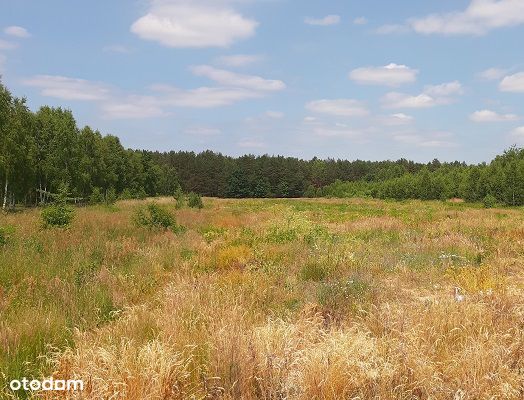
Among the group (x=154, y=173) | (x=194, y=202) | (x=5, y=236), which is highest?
(x=154, y=173)

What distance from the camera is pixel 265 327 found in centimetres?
393

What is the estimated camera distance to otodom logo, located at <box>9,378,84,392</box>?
2.88m

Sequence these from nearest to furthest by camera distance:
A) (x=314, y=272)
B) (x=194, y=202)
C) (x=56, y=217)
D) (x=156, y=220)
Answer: (x=314, y=272), (x=56, y=217), (x=156, y=220), (x=194, y=202)

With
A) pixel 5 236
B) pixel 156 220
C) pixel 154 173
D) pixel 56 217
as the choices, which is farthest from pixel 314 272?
pixel 154 173

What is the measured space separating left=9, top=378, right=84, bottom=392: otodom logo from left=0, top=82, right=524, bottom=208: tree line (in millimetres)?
18805

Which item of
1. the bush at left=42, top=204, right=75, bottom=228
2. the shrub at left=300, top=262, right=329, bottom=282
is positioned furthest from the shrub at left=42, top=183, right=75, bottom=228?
the shrub at left=300, top=262, right=329, bottom=282

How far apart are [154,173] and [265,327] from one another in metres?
70.2

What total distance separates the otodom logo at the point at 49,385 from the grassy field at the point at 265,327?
6cm

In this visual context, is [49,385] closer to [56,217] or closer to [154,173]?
[56,217]

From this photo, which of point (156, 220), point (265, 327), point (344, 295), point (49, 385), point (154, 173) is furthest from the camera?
point (154, 173)

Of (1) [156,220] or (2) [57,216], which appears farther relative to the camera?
(1) [156,220]

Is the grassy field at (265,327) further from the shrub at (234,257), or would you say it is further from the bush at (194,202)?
the bush at (194,202)

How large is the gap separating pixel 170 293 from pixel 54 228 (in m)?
9.20

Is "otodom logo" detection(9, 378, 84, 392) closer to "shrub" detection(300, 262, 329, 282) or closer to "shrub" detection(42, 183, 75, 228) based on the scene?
"shrub" detection(300, 262, 329, 282)
